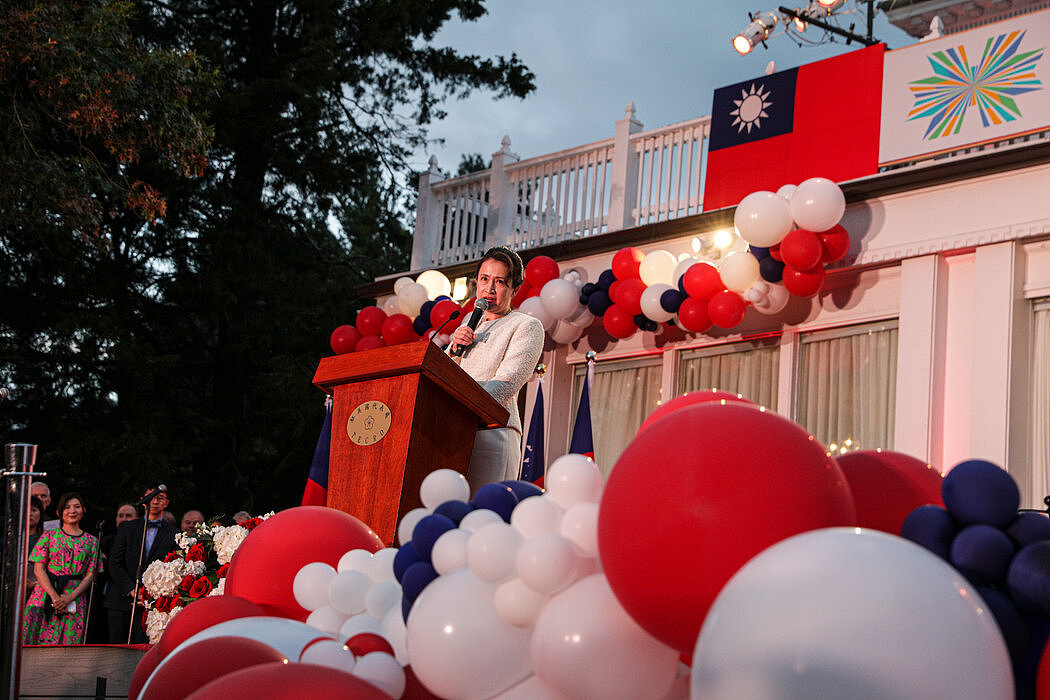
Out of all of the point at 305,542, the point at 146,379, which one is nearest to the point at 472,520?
the point at 305,542

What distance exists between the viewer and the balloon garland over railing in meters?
7.31

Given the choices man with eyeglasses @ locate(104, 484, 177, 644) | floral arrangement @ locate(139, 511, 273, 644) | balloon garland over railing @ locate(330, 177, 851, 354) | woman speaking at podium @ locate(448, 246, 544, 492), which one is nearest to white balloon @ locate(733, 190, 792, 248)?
balloon garland over railing @ locate(330, 177, 851, 354)

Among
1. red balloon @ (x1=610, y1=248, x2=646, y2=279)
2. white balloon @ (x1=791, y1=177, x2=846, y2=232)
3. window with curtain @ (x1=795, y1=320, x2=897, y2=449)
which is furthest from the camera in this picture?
red balloon @ (x1=610, y1=248, x2=646, y2=279)

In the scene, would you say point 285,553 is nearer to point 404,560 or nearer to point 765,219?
point 404,560

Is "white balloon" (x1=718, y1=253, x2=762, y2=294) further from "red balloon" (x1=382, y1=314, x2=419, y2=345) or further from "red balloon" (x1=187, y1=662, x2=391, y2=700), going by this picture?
"red balloon" (x1=187, y1=662, x2=391, y2=700)

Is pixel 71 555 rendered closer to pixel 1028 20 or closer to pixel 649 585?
A: pixel 649 585

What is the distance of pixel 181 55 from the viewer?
10.6 meters

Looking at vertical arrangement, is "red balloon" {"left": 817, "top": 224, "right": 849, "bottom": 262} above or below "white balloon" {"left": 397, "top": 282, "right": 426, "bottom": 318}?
above

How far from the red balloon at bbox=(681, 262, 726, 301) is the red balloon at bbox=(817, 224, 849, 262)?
0.71m

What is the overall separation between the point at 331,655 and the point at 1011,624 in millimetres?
1355

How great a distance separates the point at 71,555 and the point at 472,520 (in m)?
6.04

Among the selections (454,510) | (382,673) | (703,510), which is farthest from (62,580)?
(703,510)

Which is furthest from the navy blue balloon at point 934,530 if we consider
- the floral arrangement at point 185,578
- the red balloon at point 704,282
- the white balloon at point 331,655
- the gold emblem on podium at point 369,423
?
the red balloon at point 704,282

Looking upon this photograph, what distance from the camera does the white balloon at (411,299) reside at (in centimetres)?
970
